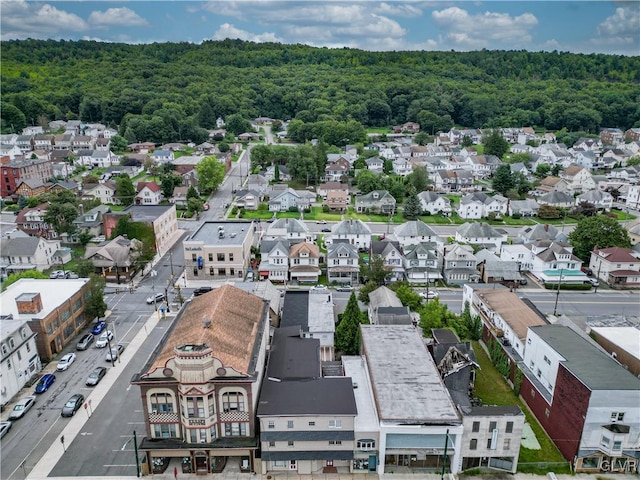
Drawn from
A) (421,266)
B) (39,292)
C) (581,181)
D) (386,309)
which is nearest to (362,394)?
(386,309)

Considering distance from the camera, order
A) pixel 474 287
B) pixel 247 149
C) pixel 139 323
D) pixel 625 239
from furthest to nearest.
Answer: pixel 247 149 < pixel 625 239 < pixel 474 287 < pixel 139 323

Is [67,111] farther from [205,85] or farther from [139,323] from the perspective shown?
[139,323]

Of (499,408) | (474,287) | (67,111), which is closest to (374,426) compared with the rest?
(499,408)

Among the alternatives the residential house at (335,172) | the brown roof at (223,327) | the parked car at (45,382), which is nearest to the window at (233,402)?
the brown roof at (223,327)

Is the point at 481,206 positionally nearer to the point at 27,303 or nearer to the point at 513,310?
the point at 513,310

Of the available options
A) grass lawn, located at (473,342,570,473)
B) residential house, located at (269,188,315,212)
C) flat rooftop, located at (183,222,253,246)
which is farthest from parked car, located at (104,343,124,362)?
residential house, located at (269,188,315,212)

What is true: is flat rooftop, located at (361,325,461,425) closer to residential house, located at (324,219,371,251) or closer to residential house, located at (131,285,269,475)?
residential house, located at (131,285,269,475)
